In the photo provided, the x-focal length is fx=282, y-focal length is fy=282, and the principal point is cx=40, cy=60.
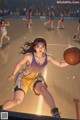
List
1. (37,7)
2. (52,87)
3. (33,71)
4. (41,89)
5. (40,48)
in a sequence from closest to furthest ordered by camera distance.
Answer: (41,89) < (40,48) < (33,71) < (52,87) < (37,7)

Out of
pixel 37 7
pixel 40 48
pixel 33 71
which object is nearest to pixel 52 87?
pixel 33 71

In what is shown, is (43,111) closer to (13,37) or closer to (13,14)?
(13,37)

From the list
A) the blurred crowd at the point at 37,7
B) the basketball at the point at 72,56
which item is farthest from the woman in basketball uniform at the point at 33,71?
the blurred crowd at the point at 37,7

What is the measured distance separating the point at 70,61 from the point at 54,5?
29688 mm

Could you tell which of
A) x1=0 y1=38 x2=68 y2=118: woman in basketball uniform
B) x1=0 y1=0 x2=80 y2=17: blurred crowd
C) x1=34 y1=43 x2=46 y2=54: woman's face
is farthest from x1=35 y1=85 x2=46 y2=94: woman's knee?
x1=0 y1=0 x2=80 y2=17: blurred crowd

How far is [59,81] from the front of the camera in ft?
31.8

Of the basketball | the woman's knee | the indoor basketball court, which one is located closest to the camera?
the woman's knee

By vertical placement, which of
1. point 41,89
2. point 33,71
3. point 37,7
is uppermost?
point 37,7

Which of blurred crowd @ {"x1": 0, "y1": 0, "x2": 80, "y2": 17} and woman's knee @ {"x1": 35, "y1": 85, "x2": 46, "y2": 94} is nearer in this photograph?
woman's knee @ {"x1": 35, "y1": 85, "x2": 46, "y2": 94}

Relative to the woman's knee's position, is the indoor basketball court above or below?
below

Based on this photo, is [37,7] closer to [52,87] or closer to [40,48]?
[52,87]

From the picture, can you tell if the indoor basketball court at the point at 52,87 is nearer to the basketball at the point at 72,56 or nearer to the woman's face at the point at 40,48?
the basketball at the point at 72,56

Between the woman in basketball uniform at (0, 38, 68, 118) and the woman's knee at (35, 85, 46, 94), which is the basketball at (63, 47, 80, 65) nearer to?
the woman in basketball uniform at (0, 38, 68, 118)

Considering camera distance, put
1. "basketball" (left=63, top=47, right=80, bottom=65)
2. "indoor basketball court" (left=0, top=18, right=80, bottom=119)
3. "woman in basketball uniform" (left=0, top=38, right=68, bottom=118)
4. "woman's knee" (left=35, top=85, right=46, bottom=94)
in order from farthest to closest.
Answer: "indoor basketball court" (left=0, top=18, right=80, bottom=119)
"basketball" (left=63, top=47, right=80, bottom=65)
"woman in basketball uniform" (left=0, top=38, right=68, bottom=118)
"woman's knee" (left=35, top=85, right=46, bottom=94)
